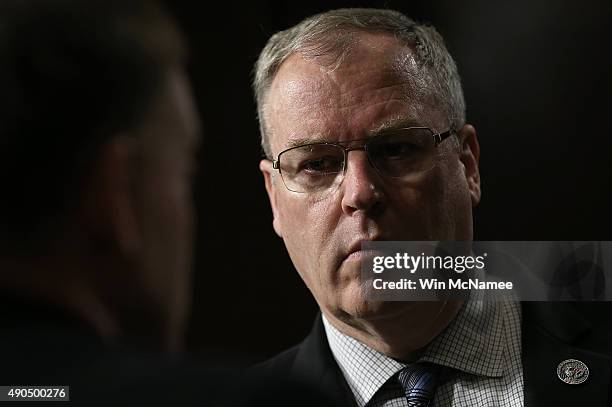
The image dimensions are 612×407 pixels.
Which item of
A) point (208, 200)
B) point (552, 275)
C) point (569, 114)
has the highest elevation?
point (569, 114)

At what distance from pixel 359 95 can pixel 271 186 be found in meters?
0.29

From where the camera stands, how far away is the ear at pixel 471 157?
1.78 m

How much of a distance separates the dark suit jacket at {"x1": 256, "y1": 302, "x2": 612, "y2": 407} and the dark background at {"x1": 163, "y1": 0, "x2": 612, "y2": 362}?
5cm

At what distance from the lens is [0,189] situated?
1577 millimetres

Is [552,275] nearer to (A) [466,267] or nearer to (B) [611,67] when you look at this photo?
(A) [466,267]

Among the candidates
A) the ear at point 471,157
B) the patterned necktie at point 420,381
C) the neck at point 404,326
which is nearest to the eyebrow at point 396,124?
the ear at point 471,157

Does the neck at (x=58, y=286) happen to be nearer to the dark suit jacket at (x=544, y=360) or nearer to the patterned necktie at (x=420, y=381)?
the dark suit jacket at (x=544, y=360)

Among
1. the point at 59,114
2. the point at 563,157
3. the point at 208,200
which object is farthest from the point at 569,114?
the point at 59,114

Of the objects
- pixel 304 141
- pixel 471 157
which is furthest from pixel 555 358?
pixel 304 141

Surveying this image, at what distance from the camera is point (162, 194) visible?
59.7 inches

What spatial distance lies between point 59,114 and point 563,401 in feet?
3.59

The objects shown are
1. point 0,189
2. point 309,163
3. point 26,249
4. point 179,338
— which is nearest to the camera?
point 26,249

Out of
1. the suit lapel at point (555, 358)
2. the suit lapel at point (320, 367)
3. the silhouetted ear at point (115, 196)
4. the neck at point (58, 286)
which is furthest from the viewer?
the suit lapel at point (320, 367)

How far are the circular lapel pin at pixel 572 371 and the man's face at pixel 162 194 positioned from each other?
781mm
